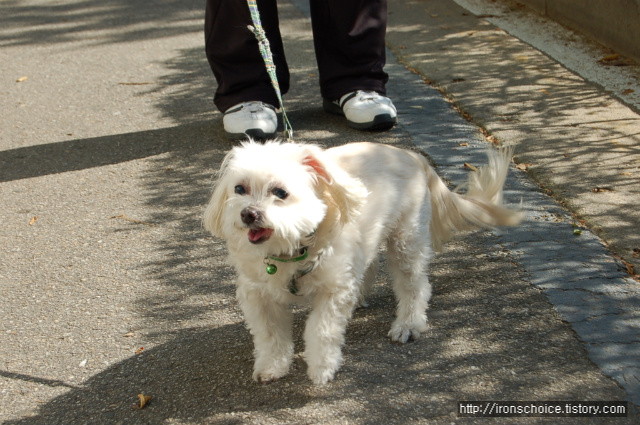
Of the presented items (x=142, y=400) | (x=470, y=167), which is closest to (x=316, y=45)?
(x=470, y=167)

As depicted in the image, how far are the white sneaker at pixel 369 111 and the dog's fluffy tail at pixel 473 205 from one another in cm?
157

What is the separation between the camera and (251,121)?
494 cm

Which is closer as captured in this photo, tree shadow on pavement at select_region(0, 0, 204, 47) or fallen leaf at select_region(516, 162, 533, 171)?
fallen leaf at select_region(516, 162, 533, 171)

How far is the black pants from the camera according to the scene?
4924mm

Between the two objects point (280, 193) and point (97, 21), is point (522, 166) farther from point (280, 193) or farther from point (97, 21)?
point (97, 21)

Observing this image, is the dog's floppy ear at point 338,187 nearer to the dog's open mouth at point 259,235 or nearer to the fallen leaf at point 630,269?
the dog's open mouth at point 259,235

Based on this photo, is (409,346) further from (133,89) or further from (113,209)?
(133,89)

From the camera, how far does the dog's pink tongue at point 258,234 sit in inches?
98.5

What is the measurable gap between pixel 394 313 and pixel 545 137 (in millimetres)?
2152

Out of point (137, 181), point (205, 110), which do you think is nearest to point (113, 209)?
point (137, 181)

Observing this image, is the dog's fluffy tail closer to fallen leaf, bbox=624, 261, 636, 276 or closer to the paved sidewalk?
the paved sidewalk

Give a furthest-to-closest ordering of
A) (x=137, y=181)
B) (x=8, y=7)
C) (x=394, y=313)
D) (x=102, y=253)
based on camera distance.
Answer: (x=8, y=7) < (x=137, y=181) < (x=102, y=253) < (x=394, y=313)

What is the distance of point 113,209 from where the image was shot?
14.5 ft

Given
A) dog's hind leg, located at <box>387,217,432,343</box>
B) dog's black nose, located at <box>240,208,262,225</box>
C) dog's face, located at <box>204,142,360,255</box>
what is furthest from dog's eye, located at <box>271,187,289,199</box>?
dog's hind leg, located at <box>387,217,432,343</box>
